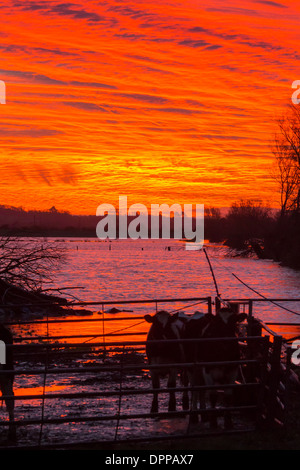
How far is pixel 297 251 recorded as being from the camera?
88000 mm

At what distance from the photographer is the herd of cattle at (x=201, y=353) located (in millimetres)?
9406

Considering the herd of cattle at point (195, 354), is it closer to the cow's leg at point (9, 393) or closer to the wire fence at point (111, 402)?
the cow's leg at point (9, 393)

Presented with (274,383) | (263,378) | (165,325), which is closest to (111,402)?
(165,325)

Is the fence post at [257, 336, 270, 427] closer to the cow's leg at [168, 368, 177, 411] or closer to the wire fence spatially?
the wire fence

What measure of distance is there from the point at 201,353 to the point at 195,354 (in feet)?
1.96

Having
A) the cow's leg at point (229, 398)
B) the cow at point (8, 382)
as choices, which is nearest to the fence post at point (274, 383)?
the cow's leg at point (229, 398)

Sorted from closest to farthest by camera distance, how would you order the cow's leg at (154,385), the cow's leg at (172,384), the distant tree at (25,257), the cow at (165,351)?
the cow's leg at (172,384)
the cow's leg at (154,385)
the cow at (165,351)
the distant tree at (25,257)

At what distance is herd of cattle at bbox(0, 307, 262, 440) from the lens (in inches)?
368

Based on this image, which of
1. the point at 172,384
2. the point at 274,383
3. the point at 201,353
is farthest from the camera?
the point at 172,384

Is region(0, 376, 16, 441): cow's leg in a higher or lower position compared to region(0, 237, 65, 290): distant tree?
lower

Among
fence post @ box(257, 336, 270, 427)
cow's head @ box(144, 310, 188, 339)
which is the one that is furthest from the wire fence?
cow's head @ box(144, 310, 188, 339)

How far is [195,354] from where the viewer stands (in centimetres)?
950

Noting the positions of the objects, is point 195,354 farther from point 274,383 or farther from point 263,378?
point 274,383
